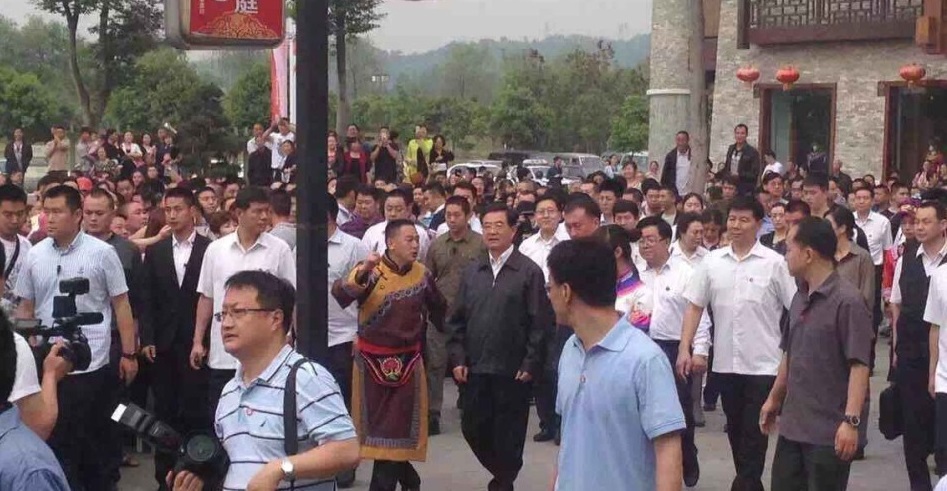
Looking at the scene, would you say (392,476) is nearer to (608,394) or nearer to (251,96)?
(608,394)

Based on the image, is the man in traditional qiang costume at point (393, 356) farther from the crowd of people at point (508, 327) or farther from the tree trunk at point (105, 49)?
the tree trunk at point (105, 49)

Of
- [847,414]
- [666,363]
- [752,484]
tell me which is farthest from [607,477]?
[752,484]

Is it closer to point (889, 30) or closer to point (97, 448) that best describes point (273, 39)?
point (97, 448)

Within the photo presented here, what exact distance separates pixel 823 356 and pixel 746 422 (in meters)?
1.57

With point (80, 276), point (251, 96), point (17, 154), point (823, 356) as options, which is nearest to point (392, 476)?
A: point (80, 276)

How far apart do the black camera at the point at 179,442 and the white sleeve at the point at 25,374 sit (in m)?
0.58

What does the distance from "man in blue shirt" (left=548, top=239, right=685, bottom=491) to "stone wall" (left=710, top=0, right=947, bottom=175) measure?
23216 millimetres

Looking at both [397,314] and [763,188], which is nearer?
[397,314]

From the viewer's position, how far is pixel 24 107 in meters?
49.1

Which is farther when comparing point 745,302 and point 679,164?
point 679,164

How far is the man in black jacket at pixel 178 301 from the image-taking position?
908 cm

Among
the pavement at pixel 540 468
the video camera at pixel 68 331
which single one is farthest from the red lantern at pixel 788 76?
the video camera at pixel 68 331

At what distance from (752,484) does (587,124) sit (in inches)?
2304

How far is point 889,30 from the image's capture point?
88.6ft
